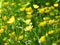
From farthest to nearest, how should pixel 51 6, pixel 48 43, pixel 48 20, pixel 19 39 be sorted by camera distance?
pixel 51 6, pixel 48 20, pixel 19 39, pixel 48 43

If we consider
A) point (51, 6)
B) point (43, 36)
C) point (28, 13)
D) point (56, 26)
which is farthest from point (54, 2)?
point (43, 36)

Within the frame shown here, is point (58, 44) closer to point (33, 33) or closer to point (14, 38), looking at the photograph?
point (33, 33)

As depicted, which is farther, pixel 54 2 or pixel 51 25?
pixel 54 2

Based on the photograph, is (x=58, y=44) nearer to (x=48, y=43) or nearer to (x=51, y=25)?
(x=48, y=43)

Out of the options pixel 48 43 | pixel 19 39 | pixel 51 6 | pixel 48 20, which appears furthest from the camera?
pixel 51 6

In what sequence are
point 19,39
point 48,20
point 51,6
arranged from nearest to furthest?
point 19,39 → point 48,20 → point 51,6

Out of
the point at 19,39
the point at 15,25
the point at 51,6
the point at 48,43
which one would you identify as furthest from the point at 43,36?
the point at 51,6
